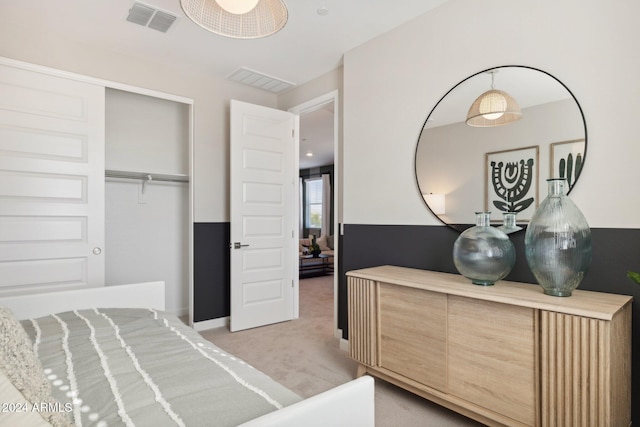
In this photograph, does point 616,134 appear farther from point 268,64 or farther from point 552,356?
point 268,64

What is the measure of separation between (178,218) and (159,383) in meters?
2.94

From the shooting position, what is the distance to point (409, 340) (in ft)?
6.63

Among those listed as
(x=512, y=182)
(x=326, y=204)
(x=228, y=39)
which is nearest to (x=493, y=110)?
(x=512, y=182)

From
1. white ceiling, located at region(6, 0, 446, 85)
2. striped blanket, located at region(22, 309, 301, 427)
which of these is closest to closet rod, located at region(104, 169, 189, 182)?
white ceiling, located at region(6, 0, 446, 85)

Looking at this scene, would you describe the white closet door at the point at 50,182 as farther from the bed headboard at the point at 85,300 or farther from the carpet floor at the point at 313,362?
the carpet floor at the point at 313,362

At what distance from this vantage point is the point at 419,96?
2473 mm

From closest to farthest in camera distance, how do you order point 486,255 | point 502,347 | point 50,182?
point 502,347 → point 486,255 → point 50,182

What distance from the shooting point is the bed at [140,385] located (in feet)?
2.64

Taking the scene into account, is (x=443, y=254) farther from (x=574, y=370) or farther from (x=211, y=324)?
(x=211, y=324)

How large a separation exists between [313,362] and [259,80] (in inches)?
112

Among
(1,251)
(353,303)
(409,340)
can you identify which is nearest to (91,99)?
(1,251)

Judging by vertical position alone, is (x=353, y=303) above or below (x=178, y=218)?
below

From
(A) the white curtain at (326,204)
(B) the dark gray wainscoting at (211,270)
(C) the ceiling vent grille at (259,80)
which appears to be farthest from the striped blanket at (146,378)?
(A) the white curtain at (326,204)

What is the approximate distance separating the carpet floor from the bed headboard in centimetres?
100
